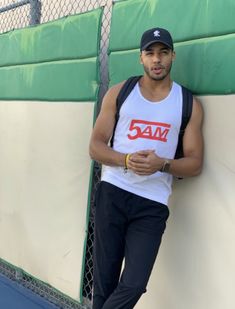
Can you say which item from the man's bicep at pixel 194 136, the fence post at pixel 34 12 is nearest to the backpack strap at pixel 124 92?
the man's bicep at pixel 194 136

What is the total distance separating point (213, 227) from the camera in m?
2.69

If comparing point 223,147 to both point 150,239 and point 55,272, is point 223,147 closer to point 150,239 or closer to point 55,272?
point 150,239

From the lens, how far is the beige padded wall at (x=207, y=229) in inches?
103

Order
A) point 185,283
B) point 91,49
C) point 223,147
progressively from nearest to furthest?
point 223,147 → point 185,283 → point 91,49

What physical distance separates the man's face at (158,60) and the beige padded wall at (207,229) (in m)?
0.28

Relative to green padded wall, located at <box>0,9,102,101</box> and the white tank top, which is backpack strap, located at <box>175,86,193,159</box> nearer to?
the white tank top

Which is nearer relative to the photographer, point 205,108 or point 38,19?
point 205,108

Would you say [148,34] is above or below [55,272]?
above

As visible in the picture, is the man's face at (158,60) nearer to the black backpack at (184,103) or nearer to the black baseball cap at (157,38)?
the black baseball cap at (157,38)

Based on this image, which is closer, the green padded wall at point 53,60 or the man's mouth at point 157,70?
the man's mouth at point 157,70

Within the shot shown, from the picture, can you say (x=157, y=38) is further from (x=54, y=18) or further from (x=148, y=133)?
(x=54, y=18)

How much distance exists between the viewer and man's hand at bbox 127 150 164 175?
8.35 ft

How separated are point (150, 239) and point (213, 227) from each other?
1.17 ft

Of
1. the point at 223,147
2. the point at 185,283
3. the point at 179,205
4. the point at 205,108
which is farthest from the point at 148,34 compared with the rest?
the point at 185,283
